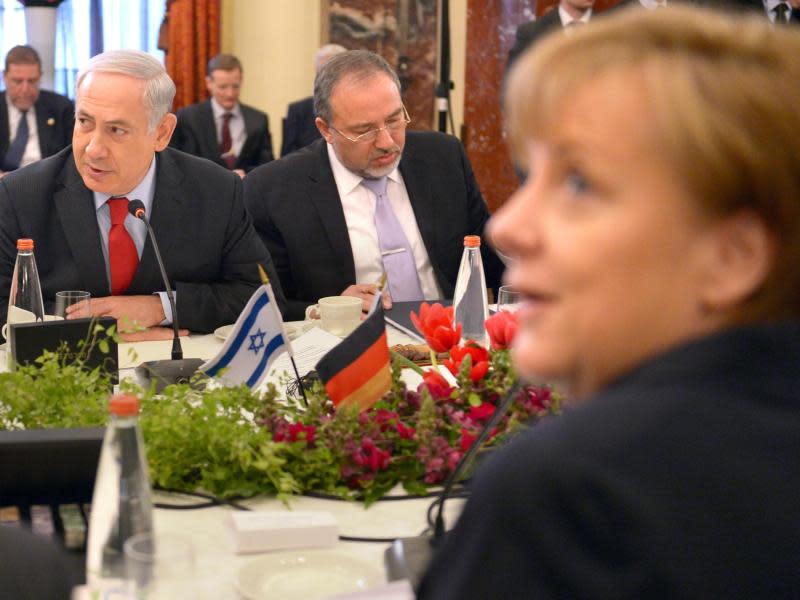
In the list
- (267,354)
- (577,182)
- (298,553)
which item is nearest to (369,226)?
(267,354)

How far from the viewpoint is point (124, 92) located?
9.90 ft

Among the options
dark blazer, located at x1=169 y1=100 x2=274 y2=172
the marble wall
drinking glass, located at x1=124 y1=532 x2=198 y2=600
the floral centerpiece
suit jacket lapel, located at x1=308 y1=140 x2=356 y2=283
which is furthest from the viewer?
the marble wall

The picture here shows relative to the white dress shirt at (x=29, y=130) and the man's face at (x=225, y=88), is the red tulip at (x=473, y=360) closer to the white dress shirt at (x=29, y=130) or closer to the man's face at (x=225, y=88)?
the man's face at (x=225, y=88)

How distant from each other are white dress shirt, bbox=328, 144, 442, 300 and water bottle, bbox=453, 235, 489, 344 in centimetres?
83

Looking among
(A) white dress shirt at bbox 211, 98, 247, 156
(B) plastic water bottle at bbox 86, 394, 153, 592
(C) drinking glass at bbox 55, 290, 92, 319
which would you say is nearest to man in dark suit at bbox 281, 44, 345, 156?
(A) white dress shirt at bbox 211, 98, 247, 156

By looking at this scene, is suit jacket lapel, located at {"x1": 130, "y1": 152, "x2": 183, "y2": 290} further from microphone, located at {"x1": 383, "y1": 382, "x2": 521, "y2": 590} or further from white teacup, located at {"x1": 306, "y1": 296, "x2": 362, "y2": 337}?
microphone, located at {"x1": 383, "y1": 382, "x2": 521, "y2": 590}

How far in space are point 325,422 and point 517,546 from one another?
1090mm

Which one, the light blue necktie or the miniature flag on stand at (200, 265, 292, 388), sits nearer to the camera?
the miniature flag on stand at (200, 265, 292, 388)

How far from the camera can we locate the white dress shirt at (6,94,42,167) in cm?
673

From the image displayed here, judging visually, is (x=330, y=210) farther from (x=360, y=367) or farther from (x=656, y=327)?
(x=656, y=327)

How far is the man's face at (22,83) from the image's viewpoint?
263 inches

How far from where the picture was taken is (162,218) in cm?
304

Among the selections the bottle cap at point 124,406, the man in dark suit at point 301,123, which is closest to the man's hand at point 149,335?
the bottle cap at point 124,406

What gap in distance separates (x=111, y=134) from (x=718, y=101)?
8.25 feet
